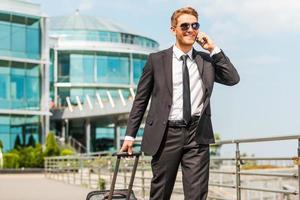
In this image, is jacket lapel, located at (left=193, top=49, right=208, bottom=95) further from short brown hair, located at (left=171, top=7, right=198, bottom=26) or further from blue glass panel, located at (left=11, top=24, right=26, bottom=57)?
blue glass panel, located at (left=11, top=24, right=26, bottom=57)

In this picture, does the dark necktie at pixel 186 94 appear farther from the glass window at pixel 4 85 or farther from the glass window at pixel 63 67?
the glass window at pixel 63 67

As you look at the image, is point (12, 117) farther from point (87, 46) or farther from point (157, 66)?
point (157, 66)

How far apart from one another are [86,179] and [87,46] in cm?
4211

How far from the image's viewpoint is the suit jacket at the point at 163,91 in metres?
4.19

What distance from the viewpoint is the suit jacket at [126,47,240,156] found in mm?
Result: 4191

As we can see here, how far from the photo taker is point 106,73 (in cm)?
6078

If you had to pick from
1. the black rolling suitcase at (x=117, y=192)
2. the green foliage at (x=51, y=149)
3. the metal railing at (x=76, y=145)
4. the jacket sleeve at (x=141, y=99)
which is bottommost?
the metal railing at (x=76, y=145)

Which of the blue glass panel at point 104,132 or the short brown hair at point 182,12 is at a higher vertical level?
the short brown hair at point 182,12

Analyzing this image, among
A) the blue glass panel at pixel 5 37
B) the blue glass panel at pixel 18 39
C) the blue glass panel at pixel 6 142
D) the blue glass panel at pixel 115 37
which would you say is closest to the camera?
the blue glass panel at pixel 6 142

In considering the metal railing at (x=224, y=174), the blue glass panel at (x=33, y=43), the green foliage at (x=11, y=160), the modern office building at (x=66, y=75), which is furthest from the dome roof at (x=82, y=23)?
the metal railing at (x=224, y=174)

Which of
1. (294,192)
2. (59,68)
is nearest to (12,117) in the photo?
(59,68)

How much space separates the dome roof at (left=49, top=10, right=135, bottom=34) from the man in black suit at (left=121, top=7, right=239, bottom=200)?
62608 mm

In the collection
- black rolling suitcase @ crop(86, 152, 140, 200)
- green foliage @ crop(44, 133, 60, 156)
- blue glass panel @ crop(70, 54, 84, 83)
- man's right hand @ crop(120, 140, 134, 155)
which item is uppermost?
blue glass panel @ crop(70, 54, 84, 83)

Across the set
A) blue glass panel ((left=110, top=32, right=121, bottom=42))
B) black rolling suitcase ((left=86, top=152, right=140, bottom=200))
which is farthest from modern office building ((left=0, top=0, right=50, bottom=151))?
black rolling suitcase ((left=86, top=152, right=140, bottom=200))
